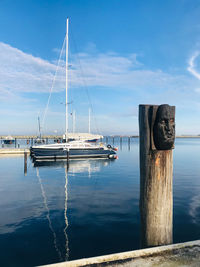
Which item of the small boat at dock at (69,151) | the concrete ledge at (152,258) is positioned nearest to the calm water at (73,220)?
the concrete ledge at (152,258)

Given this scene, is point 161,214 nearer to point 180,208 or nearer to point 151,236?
point 151,236

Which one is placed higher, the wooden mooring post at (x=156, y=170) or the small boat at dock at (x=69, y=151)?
the wooden mooring post at (x=156, y=170)

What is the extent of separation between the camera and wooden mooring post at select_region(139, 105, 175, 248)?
3975 mm

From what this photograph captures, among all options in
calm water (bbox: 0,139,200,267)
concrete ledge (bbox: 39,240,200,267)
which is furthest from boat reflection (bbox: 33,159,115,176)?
concrete ledge (bbox: 39,240,200,267)

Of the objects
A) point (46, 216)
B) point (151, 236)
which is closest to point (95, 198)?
point (46, 216)

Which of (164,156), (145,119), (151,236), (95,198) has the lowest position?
(95,198)

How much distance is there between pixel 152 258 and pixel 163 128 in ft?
7.73

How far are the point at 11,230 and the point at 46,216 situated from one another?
178cm

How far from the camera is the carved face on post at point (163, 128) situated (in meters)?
3.94

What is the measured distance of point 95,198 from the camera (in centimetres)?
1243

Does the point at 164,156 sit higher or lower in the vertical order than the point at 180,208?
higher

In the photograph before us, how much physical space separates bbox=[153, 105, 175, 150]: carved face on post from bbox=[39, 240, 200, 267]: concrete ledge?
6.37 feet

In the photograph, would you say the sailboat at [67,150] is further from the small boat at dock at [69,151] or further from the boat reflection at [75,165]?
the boat reflection at [75,165]

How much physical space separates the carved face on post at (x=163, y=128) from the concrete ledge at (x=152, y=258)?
1942mm
